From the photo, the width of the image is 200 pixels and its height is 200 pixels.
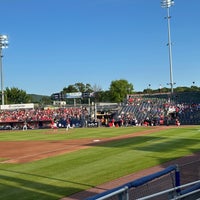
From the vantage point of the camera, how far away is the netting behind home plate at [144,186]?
16.4 ft

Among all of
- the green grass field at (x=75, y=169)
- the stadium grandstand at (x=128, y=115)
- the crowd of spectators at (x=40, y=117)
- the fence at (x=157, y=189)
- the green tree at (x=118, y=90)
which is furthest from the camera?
the green tree at (x=118, y=90)

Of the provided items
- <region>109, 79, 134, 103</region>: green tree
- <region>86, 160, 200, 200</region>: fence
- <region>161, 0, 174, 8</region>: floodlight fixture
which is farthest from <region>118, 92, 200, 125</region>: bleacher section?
<region>109, 79, 134, 103</region>: green tree

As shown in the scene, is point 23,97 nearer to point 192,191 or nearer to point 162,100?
point 162,100

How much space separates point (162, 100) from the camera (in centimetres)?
5856

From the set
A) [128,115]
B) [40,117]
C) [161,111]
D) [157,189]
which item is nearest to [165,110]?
[161,111]

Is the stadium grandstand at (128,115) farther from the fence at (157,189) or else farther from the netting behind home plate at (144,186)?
the fence at (157,189)

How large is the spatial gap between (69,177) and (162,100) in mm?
46135

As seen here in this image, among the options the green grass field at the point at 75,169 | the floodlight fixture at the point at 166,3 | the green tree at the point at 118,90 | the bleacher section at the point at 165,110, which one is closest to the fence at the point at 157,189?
the green grass field at the point at 75,169

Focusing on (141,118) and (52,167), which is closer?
(52,167)

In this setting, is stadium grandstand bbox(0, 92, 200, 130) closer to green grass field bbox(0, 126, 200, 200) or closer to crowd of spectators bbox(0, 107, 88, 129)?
crowd of spectators bbox(0, 107, 88, 129)

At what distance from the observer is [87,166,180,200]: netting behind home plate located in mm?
4985

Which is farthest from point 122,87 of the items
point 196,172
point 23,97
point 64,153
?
point 196,172

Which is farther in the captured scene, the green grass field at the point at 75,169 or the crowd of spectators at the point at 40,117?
the crowd of spectators at the point at 40,117

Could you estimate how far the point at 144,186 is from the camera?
6.42 m
